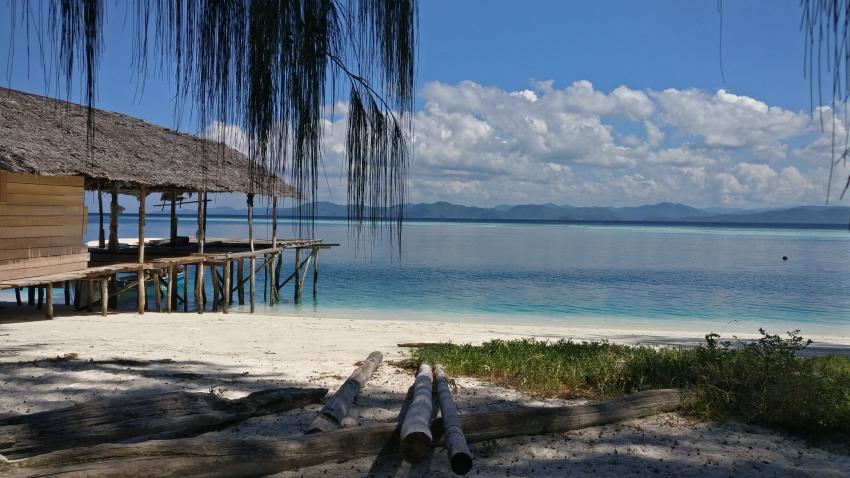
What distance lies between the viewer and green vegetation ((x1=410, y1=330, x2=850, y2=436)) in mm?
5402

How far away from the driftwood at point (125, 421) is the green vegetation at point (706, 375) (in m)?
2.84

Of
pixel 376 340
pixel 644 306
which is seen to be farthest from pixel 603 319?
pixel 376 340

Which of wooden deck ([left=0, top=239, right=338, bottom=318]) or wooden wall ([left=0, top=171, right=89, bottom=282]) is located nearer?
wooden wall ([left=0, top=171, right=89, bottom=282])

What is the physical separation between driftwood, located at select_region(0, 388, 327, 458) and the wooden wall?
10.3m

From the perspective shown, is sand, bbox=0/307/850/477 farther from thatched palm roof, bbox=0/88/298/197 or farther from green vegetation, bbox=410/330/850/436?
thatched palm roof, bbox=0/88/298/197

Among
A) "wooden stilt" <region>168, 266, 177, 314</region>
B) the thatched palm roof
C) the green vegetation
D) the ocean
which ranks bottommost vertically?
the ocean

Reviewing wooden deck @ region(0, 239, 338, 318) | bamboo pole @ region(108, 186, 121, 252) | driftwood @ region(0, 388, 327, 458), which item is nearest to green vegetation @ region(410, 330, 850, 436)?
driftwood @ region(0, 388, 327, 458)

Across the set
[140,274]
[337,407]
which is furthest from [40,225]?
[337,407]

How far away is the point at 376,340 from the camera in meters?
11.6

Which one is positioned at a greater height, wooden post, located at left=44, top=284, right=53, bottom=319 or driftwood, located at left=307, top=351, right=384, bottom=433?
driftwood, located at left=307, top=351, right=384, bottom=433

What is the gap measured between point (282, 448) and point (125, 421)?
150cm

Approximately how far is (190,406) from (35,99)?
14.1 m

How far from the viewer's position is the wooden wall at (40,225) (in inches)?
516

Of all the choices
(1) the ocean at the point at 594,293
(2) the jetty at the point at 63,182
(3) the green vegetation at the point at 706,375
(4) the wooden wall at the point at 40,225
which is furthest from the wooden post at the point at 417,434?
(4) the wooden wall at the point at 40,225
